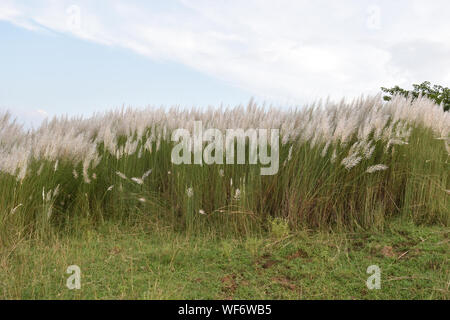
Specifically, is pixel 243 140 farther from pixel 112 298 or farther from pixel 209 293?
pixel 112 298

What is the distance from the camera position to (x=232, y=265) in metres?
3.25

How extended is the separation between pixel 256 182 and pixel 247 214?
33 cm

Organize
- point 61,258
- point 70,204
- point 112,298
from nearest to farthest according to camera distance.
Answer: point 112,298 → point 61,258 → point 70,204

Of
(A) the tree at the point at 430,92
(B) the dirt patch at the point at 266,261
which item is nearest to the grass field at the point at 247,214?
(B) the dirt patch at the point at 266,261

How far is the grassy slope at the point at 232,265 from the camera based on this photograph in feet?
9.49

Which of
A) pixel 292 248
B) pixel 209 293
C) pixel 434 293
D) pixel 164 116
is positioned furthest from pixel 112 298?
pixel 164 116

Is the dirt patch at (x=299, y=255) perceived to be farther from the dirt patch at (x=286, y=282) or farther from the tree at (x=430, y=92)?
Result: the tree at (x=430, y=92)

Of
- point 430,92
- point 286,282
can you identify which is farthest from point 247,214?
point 430,92

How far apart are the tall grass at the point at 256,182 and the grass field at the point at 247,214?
0.02m

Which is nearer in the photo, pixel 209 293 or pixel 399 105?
pixel 209 293

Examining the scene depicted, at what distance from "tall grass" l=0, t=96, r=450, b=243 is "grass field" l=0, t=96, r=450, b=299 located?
0.02m

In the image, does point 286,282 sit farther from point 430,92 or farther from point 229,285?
point 430,92

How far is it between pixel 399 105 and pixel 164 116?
120 inches
